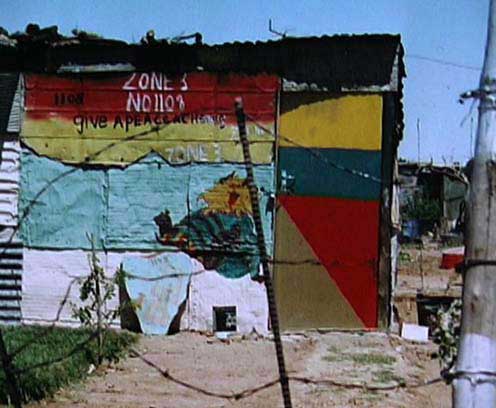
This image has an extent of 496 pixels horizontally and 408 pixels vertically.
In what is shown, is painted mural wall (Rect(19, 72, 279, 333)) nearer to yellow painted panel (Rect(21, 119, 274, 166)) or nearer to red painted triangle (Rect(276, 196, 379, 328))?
yellow painted panel (Rect(21, 119, 274, 166))

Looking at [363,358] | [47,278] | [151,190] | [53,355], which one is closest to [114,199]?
[151,190]

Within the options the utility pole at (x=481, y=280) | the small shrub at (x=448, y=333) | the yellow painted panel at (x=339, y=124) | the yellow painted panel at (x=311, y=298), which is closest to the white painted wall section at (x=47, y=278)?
the yellow painted panel at (x=311, y=298)

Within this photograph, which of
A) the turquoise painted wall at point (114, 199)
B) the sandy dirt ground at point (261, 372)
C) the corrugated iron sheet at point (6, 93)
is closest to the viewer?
the sandy dirt ground at point (261, 372)

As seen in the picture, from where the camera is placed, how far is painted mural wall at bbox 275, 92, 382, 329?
958cm

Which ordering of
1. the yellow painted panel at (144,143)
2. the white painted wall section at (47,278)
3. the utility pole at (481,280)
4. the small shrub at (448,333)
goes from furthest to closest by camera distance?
the white painted wall section at (47,278), the yellow painted panel at (144,143), the small shrub at (448,333), the utility pole at (481,280)

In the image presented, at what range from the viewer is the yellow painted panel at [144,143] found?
9766mm

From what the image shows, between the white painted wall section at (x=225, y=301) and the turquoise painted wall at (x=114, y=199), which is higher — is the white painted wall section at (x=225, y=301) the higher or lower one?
the lower one

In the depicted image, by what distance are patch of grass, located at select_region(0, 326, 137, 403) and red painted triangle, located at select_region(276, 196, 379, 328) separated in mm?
2087

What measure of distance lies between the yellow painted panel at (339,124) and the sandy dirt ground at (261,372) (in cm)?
192

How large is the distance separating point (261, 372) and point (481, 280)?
212 inches

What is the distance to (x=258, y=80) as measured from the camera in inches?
383

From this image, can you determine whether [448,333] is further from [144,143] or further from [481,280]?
[144,143]

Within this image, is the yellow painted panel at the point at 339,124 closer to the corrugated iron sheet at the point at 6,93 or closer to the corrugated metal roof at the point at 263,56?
the corrugated metal roof at the point at 263,56

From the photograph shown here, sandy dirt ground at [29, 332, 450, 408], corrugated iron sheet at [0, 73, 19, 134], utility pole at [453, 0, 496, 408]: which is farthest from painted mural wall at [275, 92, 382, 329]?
utility pole at [453, 0, 496, 408]
